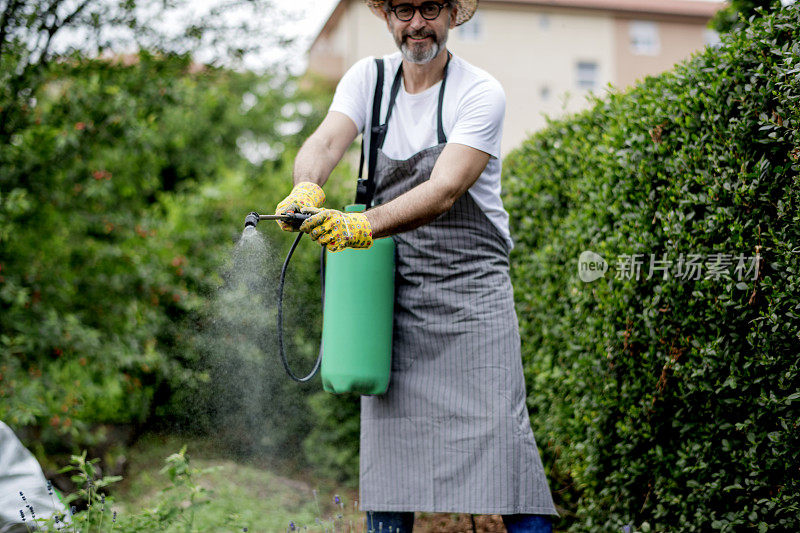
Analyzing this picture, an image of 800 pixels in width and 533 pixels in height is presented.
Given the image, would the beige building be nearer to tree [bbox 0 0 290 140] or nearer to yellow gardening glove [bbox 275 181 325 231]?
tree [bbox 0 0 290 140]

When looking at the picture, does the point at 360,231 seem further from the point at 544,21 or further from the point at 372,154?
the point at 544,21

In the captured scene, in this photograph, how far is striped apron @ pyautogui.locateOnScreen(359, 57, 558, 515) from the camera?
2.36 metres

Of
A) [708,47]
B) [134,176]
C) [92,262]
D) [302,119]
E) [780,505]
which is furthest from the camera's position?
[302,119]

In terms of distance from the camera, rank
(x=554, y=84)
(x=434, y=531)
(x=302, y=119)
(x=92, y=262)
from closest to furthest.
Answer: (x=434, y=531), (x=92, y=262), (x=302, y=119), (x=554, y=84)

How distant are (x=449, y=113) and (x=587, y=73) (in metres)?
24.3

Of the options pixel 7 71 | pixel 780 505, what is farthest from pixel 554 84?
pixel 780 505

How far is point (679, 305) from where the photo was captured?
2660mm

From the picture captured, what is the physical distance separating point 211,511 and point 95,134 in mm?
2492

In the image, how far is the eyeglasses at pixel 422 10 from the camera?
2.42m

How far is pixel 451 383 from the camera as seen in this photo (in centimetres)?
246

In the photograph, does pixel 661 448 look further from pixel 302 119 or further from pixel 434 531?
pixel 302 119

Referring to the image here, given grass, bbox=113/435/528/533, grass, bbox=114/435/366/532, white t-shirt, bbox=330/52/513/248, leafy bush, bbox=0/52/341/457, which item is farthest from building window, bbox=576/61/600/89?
white t-shirt, bbox=330/52/513/248

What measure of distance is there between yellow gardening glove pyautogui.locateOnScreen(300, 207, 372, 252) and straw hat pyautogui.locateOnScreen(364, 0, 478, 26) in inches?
36.0

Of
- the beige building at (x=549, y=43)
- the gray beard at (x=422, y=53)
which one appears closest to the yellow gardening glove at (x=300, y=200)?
the gray beard at (x=422, y=53)
